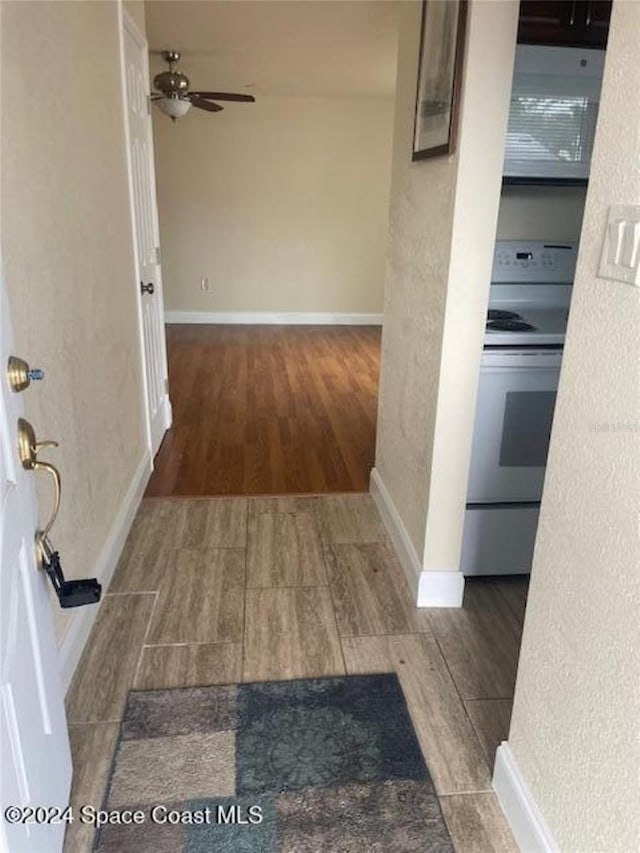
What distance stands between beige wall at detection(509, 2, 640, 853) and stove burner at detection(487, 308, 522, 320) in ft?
3.79

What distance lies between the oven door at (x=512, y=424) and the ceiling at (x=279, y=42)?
104 inches

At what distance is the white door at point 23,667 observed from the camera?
971mm

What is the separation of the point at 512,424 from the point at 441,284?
563mm

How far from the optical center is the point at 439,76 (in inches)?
76.5

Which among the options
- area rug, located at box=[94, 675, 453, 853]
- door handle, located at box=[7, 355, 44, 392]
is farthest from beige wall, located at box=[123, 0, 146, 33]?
area rug, located at box=[94, 675, 453, 853]

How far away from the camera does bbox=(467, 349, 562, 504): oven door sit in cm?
210

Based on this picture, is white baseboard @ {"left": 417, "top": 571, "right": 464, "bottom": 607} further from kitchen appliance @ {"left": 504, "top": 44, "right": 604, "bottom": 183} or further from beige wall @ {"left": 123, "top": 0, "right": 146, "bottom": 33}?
beige wall @ {"left": 123, "top": 0, "right": 146, "bottom": 33}

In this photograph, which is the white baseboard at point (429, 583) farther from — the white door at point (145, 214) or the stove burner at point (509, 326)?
the white door at point (145, 214)

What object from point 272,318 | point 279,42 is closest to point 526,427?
point 279,42

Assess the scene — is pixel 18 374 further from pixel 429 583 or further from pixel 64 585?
pixel 429 583

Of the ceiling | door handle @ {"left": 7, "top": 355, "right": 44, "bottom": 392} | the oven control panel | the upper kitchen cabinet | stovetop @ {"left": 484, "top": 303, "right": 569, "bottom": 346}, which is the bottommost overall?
stovetop @ {"left": 484, "top": 303, "right": 569, "bottom": 346}

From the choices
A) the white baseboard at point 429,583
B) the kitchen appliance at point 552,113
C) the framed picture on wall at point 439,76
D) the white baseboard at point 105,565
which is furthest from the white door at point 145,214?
the kitchen appliance at point 552,113

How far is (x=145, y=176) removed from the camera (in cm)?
326

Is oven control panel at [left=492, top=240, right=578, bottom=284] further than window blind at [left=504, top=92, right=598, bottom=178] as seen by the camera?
Yes
